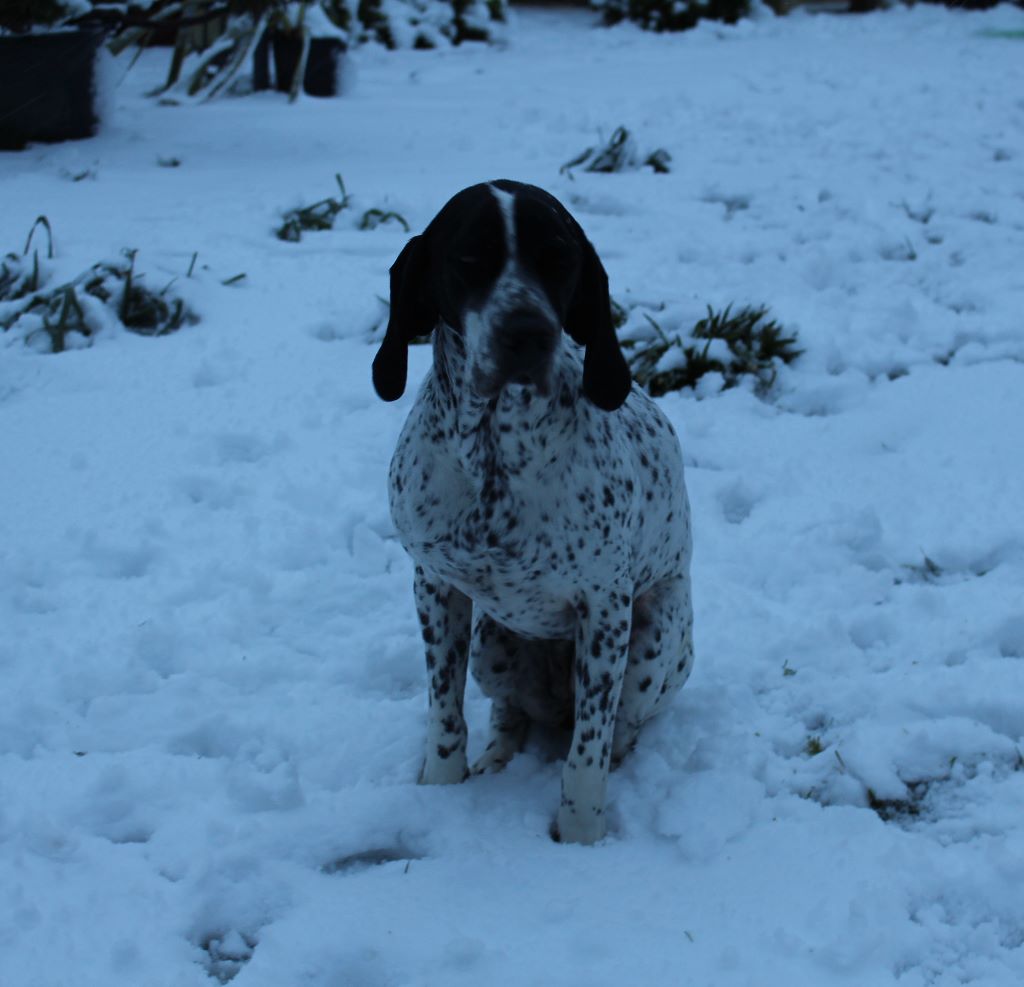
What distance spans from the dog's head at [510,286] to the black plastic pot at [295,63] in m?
6.82

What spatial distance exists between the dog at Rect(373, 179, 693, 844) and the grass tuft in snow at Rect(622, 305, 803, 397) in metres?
1.99

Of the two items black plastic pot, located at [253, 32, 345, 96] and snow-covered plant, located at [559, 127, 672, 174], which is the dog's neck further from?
black plastic pot, located at [253, 32, 345, 96]

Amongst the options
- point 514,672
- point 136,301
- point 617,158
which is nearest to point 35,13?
point 136,301

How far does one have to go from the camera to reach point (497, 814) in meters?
2.80

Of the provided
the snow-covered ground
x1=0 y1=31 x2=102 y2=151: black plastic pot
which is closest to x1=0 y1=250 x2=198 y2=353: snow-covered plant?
the snow-covered ground

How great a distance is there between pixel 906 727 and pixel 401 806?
4.20 ft

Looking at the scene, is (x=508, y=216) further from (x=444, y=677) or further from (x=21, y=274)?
(x=21, y=274)

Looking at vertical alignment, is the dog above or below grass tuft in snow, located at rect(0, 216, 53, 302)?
above

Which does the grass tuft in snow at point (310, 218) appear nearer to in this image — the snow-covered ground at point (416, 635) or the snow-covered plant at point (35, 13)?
the snow-covered ground at point (416, 635)

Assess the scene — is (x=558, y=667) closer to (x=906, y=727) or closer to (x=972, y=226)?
(x=906, y=727)

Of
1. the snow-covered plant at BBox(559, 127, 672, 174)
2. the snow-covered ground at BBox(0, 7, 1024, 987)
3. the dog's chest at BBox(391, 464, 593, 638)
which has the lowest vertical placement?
the snow-covered ground at BBox(0, 7, 1024, 987)

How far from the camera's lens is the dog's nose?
2.29 metres

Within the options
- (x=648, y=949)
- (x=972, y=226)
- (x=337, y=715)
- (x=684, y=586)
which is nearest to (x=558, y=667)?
(x=684, y=586)

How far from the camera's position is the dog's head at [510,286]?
2.31 meters
